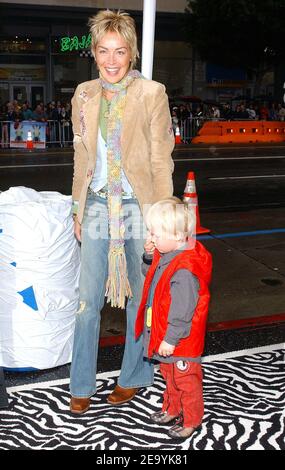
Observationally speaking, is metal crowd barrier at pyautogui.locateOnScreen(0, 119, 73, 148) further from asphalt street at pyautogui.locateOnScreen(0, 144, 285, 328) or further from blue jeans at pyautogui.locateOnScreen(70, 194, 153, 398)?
blue jeans at pyautogui.locateOnScreen(70, 194, 153, 398)

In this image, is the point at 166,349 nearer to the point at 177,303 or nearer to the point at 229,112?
the point at 177,303

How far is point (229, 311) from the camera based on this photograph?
207 inches

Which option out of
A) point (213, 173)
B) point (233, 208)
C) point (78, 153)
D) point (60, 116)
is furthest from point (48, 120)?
point (78, 153)

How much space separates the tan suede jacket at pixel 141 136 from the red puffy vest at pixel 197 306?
0.45 metres

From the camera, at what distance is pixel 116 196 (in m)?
3.38

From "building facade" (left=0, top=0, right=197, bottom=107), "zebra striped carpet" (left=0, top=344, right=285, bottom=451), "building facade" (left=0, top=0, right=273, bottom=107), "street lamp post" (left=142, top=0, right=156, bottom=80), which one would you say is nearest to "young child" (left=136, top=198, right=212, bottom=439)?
"zebra striped carpet" (left=0, top=344, right=285, bottom=451)

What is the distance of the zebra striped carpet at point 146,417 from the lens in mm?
3191

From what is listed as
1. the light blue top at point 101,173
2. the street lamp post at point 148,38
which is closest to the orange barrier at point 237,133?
the street lamp post at point 148,38

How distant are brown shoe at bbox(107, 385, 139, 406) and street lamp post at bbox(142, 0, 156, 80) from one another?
6.96ft

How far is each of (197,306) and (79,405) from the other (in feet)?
3.20

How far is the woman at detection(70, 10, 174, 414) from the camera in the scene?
330 cm

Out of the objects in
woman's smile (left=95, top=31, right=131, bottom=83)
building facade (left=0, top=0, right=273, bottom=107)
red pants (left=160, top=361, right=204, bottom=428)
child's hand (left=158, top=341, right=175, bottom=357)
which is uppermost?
building facade (left=0, top=0, right=273, bottom=107)

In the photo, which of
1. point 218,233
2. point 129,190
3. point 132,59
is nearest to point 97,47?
point 132,59
